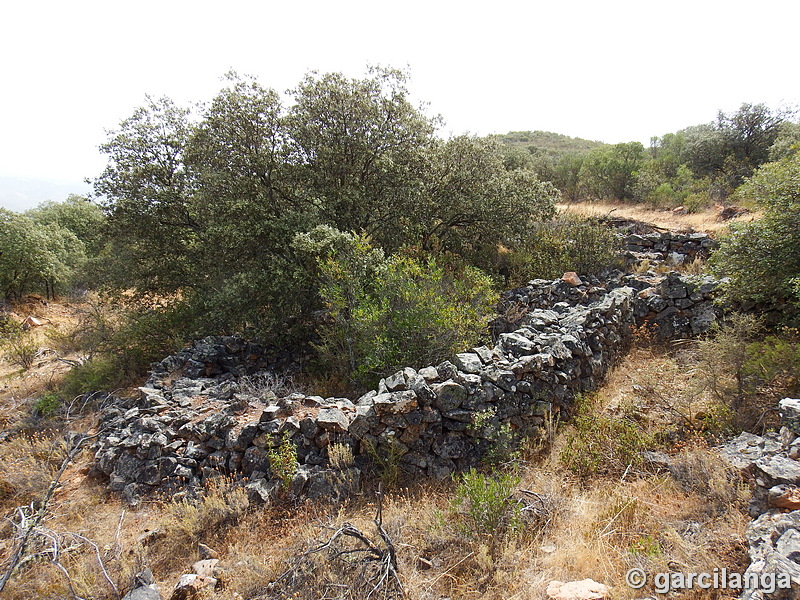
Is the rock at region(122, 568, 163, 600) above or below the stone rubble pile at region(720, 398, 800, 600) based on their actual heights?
below

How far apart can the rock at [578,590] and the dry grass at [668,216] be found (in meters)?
13.8

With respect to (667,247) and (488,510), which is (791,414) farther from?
(667,247)

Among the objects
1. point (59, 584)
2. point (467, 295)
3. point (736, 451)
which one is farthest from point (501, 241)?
point (59, 584)

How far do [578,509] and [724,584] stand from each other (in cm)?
133

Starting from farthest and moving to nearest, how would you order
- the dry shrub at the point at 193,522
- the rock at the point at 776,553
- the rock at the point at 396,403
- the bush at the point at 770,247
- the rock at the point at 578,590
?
1. the bush at the point at 770,247
2. the rock at the point at 396,403
3. the dry shrub at the point at 193,522
4. the rock at the point at 578,590
5. the rock at the point at 776,553

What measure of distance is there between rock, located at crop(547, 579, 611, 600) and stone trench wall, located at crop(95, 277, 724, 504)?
1946 mm

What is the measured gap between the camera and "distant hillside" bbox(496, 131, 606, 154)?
141ft

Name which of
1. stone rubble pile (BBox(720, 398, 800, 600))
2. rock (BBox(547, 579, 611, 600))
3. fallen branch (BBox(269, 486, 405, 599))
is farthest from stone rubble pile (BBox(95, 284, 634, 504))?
stone rubble pile (BBox(720, 398, 800, 600))

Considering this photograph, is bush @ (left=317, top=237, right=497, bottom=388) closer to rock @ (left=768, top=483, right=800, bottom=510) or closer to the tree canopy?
the tree canopy

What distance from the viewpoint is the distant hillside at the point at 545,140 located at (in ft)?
141

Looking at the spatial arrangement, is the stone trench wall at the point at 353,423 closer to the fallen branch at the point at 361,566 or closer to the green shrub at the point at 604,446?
the green shrub at the point at 604,446

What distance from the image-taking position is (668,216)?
16078 mm

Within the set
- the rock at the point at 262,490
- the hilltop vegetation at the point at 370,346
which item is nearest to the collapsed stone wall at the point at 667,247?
the hilltop vegetation at the point at 370,346

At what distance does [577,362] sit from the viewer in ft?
21.2
